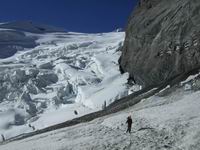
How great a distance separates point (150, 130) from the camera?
2920 centimetres

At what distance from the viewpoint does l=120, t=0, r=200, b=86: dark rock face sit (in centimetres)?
5341

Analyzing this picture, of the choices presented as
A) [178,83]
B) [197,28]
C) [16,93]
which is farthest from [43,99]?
[178,83]

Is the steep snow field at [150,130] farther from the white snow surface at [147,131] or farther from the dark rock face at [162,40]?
the dark rock face at [162,40]

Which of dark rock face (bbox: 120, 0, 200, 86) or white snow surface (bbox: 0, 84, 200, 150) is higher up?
dark rock face (bbox: 120, 0, 200, 86)

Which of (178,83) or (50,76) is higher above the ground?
(50,76)

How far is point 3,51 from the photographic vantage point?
14275 cm

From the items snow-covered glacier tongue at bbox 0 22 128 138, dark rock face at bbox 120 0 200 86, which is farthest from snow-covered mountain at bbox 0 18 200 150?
dark rock face at bbox 120 0 200 86

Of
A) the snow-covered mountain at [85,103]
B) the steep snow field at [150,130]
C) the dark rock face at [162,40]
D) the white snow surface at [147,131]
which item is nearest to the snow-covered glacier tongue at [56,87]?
the snow-covered mountain at [85,103]

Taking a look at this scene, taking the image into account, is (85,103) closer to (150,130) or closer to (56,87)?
(56,87)

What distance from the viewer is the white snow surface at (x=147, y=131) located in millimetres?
26452

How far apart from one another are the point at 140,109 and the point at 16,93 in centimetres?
5201

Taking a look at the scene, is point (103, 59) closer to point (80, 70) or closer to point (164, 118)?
point (80, 70)

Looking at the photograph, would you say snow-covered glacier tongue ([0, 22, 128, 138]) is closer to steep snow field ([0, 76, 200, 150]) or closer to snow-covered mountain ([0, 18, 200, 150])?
snow-covered mountain ([0, 18, 200, 150])

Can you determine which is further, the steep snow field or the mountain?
the mountain
